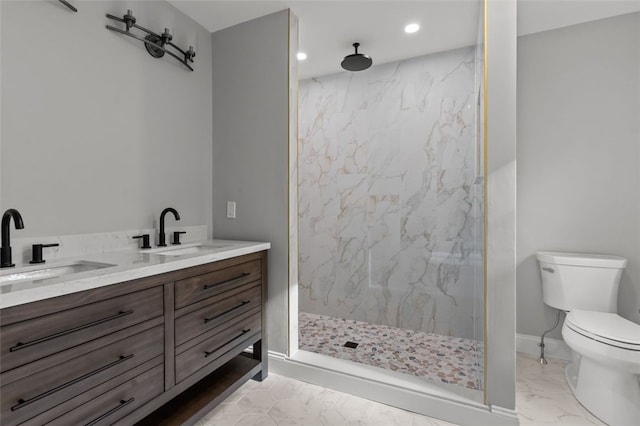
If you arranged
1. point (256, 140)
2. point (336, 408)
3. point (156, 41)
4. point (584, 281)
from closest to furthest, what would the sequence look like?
point (336, 408), point (156, 41), point (584, 281), point (256, 140)

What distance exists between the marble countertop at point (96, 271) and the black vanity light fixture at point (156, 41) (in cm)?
122

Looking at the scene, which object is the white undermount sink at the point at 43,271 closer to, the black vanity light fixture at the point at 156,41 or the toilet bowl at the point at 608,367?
the black vanity light fixture at the point at 156,41

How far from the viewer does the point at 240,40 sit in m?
2.26

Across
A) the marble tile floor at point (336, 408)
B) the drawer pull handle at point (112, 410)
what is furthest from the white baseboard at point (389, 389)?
the drawer pull handle at point (112, 410)

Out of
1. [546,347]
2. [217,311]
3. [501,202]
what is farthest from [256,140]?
[546,347]

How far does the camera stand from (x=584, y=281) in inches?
80.8

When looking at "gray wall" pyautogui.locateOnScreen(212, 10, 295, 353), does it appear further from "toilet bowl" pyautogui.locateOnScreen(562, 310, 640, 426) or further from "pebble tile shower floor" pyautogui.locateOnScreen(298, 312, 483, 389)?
"toilet bowl" pyautogui.locateOnScreen(562, 310, 640, 426)

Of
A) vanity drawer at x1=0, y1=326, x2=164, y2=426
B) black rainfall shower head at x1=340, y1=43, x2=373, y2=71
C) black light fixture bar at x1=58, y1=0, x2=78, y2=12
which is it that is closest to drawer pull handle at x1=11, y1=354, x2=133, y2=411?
vanity drawer at x1=0, y1=326, x2=164, y2=426

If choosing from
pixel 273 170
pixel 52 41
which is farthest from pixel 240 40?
pixel 52 41

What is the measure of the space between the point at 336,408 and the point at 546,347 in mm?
1730

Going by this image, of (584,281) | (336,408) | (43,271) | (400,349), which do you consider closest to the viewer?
(43,271)

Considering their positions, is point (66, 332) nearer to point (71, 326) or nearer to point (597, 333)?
point (71, 326)

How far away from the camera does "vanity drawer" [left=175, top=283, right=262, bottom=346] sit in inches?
57.1

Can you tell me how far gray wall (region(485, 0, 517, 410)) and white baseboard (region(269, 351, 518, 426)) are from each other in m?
0.08
